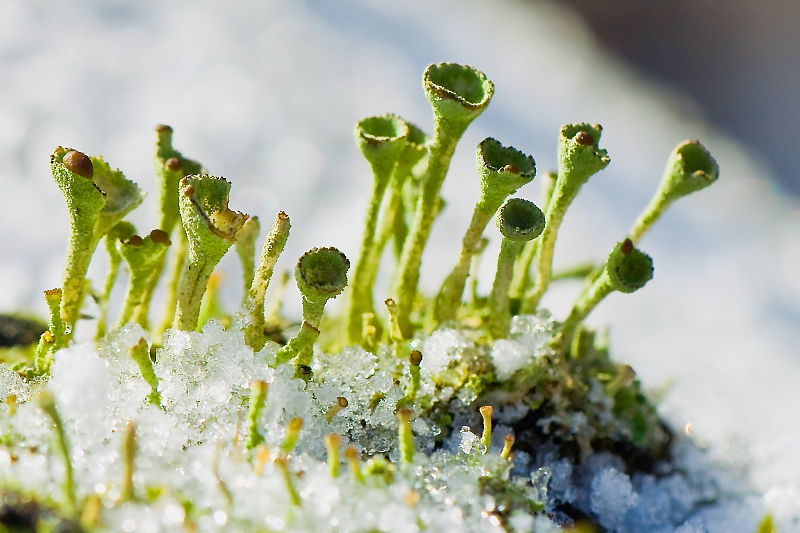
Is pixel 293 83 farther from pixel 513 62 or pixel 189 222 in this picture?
pixel 189 222

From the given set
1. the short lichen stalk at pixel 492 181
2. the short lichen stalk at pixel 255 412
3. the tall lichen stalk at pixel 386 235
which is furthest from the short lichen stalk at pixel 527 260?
the short lichen stalk at pixel 255 412

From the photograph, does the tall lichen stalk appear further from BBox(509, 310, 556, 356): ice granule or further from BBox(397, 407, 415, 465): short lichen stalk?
BBox(397, 407, 415, 465): short lichen stalk

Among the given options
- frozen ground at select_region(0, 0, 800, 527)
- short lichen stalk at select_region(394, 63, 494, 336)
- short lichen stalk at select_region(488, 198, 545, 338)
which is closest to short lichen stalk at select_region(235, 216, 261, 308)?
short lichen stalk at select_region(394, 63, 494, 336)

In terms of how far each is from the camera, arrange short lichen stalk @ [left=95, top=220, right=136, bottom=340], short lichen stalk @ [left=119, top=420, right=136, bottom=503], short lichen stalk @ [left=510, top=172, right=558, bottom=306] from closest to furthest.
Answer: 1. short lichen stalk @ [left=119, top=420, right=136, bottom=503]
2. short lichen stalk @ [left=95, top=220, right=136, bottom=340]
3. short lichen stalk @ [left=510, top=172, right=558, bottom=306]

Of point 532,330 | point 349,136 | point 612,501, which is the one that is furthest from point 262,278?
point 349,136

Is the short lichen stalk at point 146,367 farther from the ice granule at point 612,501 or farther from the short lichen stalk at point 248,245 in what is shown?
the ice granule at point 612,501

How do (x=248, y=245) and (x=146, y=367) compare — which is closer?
(x=146, y=367)

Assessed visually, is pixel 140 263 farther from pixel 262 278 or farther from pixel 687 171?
pixel 687 171
